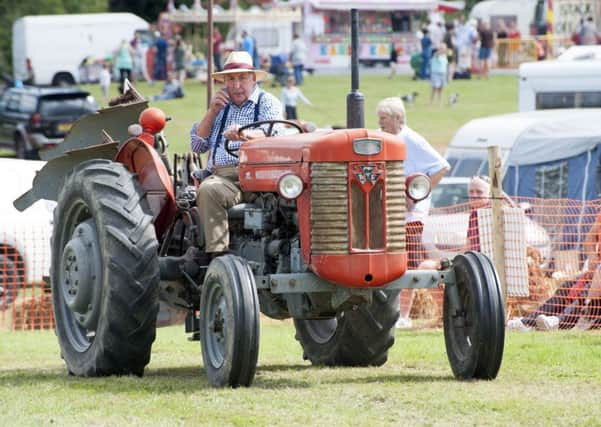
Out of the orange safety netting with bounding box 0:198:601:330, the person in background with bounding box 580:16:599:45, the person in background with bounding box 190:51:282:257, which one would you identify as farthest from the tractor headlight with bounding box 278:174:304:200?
the person in background with bounding box 580:16:599:45

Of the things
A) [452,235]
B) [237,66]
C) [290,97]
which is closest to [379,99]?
[290,97]

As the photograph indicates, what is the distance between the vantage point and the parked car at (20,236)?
16422mm

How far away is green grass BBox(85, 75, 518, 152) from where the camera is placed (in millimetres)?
35969

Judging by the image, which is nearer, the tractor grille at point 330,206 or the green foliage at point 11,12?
the tractor grille at point 330,206

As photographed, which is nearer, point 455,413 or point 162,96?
point 455,413

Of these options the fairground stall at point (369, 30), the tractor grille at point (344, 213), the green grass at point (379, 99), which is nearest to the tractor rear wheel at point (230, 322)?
the tractor grille at point (344, 213)

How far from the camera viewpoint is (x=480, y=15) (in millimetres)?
61719

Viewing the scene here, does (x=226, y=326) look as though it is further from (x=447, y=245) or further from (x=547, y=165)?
(x=547, y=165)

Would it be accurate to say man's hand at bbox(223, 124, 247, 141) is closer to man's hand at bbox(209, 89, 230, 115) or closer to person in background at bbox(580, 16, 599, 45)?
man's hand at bbox(209, 89, 230, 115)

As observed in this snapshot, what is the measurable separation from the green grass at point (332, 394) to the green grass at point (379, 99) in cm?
2245

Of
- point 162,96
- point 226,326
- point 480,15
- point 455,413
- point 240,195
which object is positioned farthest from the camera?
point 480,15

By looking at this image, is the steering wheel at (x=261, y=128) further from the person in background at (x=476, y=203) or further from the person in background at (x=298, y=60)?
the person in background at (x=298, y=60)

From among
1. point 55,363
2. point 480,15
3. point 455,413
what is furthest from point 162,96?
point 455,413

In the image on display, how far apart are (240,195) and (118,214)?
2.45 ft
